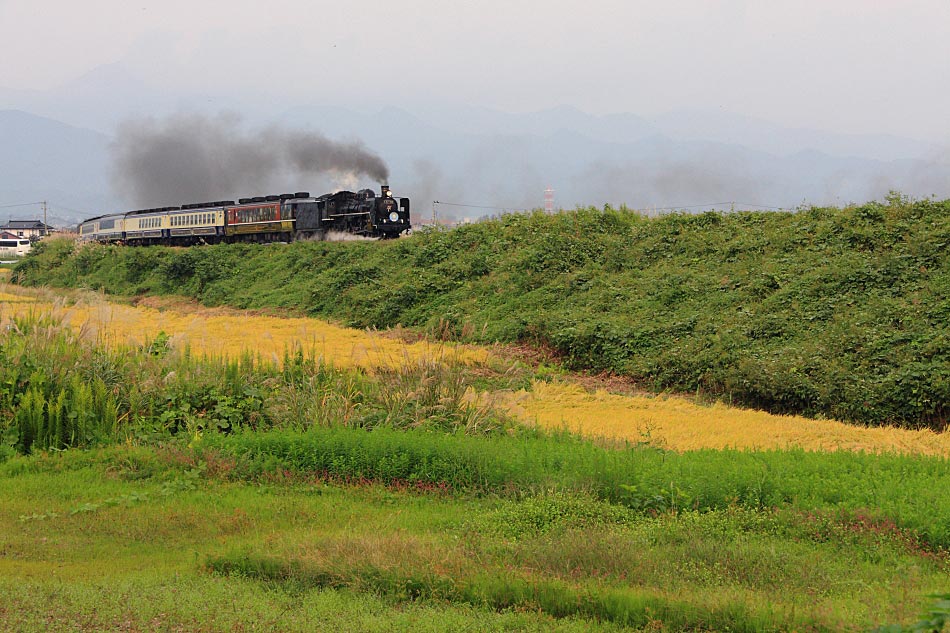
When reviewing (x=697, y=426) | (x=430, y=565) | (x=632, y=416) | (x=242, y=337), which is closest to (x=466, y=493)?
(x=430, y=565)

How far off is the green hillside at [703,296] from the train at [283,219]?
5.86 metres

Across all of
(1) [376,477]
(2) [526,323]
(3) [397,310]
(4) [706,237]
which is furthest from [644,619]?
(3) [397,310]

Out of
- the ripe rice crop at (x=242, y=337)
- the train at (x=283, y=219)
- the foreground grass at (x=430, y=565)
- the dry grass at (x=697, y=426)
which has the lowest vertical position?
the foreground grass at (x=430, y=565)

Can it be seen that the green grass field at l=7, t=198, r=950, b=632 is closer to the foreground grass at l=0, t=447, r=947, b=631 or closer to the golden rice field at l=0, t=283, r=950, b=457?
the foreground grass at l=0, t=447, r=947, b=631

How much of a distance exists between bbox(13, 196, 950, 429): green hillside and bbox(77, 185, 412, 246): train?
19.2 feet

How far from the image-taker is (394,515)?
858 centimetres

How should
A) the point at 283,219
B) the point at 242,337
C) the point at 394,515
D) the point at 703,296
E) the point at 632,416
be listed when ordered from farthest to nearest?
1. the point at 283,219
2. the point at 703,296
3. the point at 242,337
4. the point at 632,416
5. the point at 394,515

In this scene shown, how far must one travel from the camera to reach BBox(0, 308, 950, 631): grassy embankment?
232 inches

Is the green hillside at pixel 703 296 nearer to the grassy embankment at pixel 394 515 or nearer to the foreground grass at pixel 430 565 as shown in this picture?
the grassy embankment at pixel 394 515

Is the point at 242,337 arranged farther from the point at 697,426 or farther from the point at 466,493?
the point at 466,493

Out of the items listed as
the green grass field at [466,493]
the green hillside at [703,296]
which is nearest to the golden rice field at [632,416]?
the green grass field at [466,493]

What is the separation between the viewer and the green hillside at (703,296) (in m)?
17.4

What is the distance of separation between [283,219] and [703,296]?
2804 cm

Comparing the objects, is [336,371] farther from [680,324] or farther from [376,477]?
[680,324]
